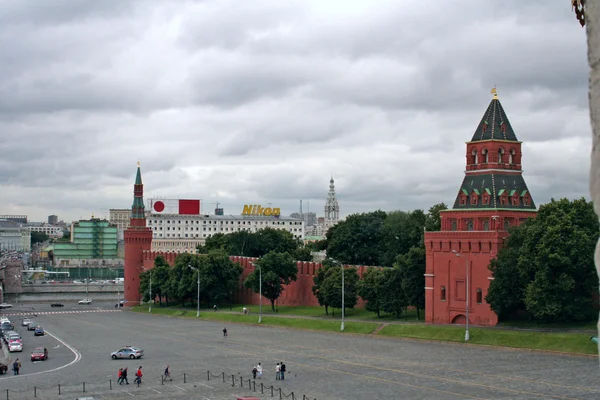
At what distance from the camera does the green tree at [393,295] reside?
80.9m

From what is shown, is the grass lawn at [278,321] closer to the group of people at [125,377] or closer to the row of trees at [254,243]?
the group of people at [125,377]

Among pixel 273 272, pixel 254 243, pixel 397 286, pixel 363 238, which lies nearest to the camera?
pixel 397 286

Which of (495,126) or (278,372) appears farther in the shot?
(495,126)

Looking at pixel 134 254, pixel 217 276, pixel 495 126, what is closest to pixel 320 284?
pixel 217 276

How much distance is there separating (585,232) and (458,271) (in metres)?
14.3

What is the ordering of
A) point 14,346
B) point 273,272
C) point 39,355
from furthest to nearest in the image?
point 273,272 < point 14,346 < point 39,355

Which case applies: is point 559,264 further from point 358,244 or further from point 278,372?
point 358,244

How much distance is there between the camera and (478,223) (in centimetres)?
7481

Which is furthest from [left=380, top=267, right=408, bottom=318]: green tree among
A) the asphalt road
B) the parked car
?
the parked car

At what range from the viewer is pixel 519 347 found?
60.9 meters

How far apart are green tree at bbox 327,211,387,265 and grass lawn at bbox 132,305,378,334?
24166 millimetres

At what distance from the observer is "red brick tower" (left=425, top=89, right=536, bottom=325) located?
2889 inches

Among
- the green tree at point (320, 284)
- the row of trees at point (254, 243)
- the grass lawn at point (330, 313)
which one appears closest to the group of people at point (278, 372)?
the grass lawn at point (330, 313)

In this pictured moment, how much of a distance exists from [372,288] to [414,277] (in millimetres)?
4267
